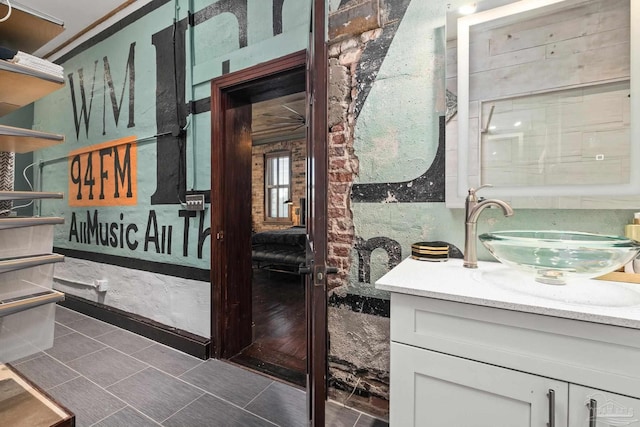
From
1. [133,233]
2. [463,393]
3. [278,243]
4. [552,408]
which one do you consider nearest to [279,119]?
[278,243]

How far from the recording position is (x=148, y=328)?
2.39 meters

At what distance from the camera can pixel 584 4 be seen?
1077 millimetres

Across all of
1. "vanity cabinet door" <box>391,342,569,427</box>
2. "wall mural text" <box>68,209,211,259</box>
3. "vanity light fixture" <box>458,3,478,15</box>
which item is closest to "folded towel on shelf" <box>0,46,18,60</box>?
"wall mural text" <box>68,209,211,259</box>

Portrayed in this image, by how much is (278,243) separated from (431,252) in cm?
366

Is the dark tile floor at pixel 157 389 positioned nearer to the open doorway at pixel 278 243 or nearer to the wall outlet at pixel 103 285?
the open doorway at pixel 278 243

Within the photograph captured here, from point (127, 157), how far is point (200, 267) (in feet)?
4.67

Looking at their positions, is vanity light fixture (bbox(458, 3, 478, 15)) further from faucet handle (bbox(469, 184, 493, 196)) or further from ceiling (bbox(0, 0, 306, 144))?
ceiling (bbox(0, 0, 306, 144))

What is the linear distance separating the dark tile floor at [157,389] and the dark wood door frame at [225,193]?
0.27 meters

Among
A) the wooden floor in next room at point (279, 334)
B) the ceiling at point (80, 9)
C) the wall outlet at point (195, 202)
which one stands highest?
the ceiling at point (80, 9)

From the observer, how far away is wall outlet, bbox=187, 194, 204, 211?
2.15m

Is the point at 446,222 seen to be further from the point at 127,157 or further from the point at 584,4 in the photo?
the point at 127,157

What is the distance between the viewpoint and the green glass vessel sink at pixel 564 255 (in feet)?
2.64

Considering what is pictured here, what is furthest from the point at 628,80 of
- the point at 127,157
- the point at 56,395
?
the point at 127,157

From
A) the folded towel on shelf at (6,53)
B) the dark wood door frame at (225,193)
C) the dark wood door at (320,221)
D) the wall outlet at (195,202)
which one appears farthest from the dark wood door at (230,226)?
the dark wood door at (320,221)
